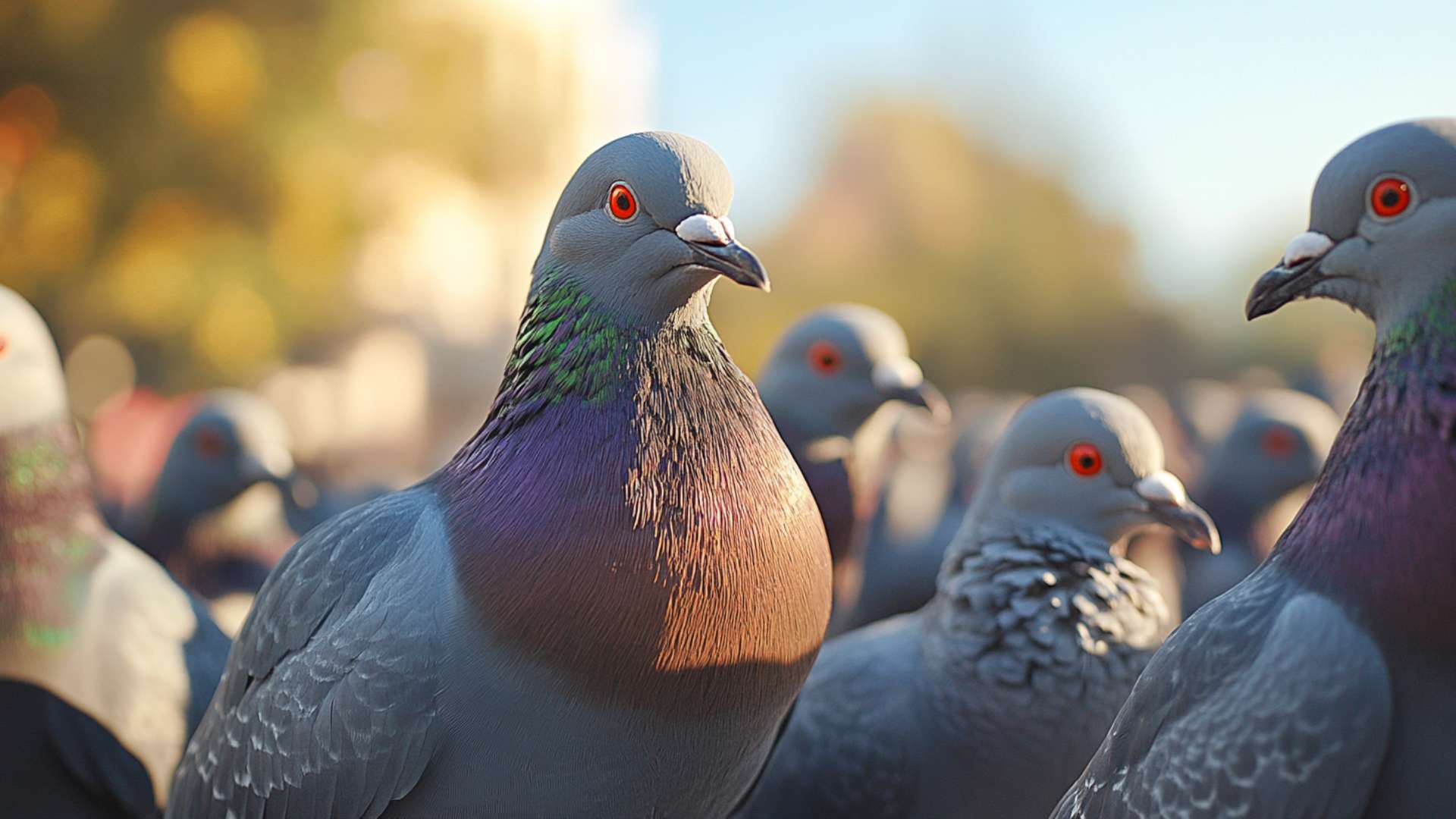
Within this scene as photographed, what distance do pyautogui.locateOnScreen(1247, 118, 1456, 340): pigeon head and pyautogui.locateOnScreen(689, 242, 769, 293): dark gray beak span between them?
1049mm

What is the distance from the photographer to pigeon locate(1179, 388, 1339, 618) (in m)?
5.77

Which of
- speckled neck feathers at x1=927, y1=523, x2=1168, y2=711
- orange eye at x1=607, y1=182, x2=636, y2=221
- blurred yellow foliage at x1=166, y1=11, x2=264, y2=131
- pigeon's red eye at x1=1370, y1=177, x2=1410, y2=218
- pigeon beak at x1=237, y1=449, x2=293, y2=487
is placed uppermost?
blurred yellow foliage at x1=166, y1=11, x2=264, y2=131

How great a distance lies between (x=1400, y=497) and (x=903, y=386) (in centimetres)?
249

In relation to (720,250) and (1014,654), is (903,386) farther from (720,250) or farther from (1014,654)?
(720,250)

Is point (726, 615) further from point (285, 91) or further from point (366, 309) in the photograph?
point (366, 309)

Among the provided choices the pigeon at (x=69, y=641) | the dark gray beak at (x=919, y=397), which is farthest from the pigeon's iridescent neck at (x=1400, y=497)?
the pigeon at (x=69, y=641)

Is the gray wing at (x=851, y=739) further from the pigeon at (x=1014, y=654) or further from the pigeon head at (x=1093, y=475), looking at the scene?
the pigeon head at (x=1093, y=475)

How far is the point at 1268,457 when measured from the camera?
5.93m

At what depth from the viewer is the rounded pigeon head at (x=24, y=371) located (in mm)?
3525

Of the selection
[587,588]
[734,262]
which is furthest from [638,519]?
[734,262]

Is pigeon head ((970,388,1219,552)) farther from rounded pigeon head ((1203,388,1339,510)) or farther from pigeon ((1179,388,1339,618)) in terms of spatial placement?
rounded pigeon head ((1203,388,1339,510))

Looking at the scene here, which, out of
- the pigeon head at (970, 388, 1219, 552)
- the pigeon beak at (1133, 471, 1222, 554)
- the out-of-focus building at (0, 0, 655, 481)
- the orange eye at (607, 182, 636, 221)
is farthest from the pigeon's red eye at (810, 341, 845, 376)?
the out-of-focus building at (0, 0, 655, 481)

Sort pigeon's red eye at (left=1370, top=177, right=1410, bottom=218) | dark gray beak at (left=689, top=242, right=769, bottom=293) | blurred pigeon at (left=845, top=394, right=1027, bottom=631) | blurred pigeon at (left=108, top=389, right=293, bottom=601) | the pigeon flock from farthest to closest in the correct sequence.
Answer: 1. blurred pigeon at (left=845, top=394, right=1027, bottom=631)
2. blurred pigeon at (left=108, top=389, right=293, bottom=601)
3. dark gray beak at (left=689, top=242, right=769, bottom=293)
4. pigeon's red eye at (left=1370, top=177, right=1410, bottom=218)
5. the pigeon flock

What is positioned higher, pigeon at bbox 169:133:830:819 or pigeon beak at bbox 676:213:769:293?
pigeon beak at bbox 676:213:769:293
